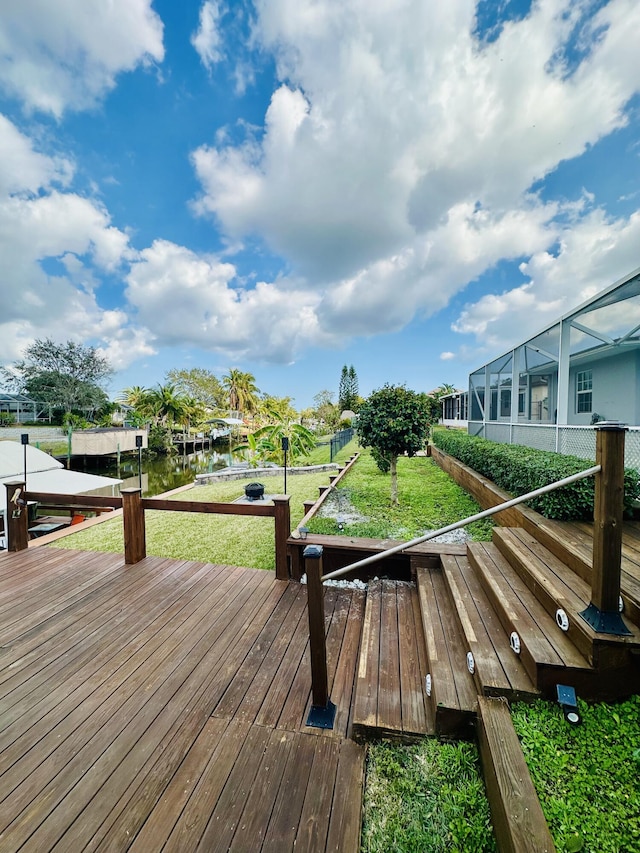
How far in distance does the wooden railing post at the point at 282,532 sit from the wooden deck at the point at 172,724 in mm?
287

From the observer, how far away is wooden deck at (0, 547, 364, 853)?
143 centimetres

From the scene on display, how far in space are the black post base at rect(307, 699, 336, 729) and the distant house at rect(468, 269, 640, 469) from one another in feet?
12.7

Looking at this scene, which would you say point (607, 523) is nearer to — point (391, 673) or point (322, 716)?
point (391, 673)

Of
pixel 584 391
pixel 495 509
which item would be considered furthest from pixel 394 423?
pixel 584 391

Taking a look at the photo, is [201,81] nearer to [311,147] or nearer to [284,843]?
[311,147]

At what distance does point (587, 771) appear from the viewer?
1367mm

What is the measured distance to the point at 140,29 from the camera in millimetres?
7445

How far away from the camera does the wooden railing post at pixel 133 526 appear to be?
3996 mm

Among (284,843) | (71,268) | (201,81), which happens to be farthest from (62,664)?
(71,268)

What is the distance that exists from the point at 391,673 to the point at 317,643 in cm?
72

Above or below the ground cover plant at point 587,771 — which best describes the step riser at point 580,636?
above

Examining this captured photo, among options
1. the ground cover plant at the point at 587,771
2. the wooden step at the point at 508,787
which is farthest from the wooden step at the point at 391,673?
the ground cover plant at the point at 587,771

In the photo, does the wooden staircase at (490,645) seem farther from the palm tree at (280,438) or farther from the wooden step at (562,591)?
the palm tree at (280,438)

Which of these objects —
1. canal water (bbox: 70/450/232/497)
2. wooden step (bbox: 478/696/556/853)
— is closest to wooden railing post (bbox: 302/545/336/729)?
wooden step (bbox: 478/696/556/853)
